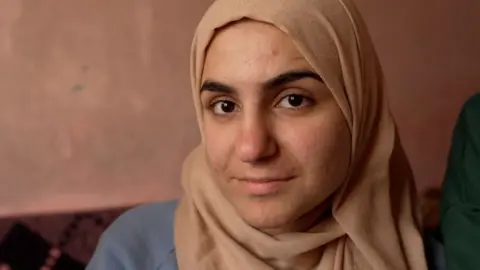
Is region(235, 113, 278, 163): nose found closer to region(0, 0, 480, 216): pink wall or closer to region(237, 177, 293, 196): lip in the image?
region(237, 177, 293, 196): lip

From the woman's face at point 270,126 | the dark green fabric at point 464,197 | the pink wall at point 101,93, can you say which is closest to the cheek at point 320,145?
the woman's face at point 270,126

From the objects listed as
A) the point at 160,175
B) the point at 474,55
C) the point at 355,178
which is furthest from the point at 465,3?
the point at 160,175

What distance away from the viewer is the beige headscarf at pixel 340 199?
1.07 m

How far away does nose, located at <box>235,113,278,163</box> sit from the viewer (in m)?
1.02

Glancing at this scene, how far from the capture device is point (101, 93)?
4.91ft

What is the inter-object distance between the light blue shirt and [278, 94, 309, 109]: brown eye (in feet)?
1.12

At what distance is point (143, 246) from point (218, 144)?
27 cm

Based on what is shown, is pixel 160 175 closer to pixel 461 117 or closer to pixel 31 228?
pixel 31 228

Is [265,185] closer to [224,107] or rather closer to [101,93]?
[224,107]

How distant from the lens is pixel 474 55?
1.66 metres

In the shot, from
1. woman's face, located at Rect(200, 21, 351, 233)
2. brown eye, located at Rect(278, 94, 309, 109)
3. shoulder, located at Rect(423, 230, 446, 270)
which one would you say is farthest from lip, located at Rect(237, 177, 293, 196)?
shoulder, located at Rect(423, 230, 446, 270)

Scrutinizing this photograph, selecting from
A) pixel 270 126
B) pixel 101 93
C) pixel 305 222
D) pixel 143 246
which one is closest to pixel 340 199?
pixel 305 222

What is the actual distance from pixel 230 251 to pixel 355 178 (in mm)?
232

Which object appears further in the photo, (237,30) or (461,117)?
(461,117)
